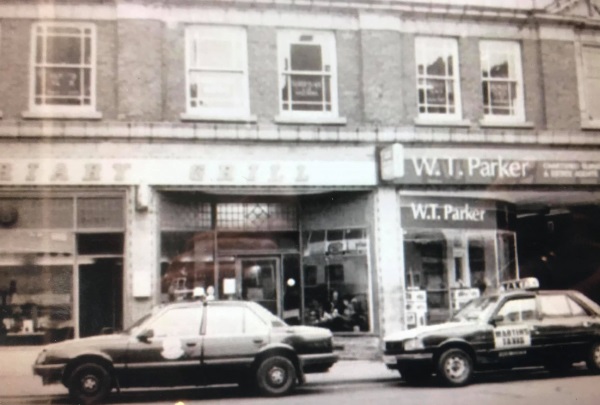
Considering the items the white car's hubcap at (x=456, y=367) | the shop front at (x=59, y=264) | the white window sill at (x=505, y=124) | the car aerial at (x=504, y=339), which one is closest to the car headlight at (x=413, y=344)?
Result: the car aerial at (x=504, y=339)

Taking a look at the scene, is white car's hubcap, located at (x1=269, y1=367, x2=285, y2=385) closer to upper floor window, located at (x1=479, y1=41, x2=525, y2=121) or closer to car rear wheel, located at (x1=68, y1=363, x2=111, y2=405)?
car rear wheel, located at (x1=68, y1=363, x2=111, y2=405)

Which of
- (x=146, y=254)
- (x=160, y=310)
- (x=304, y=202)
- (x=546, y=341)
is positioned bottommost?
(x=546, y=341)

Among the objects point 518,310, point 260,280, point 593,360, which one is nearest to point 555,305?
point 518,310

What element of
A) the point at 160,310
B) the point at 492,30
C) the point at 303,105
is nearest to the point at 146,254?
the point at 160,310

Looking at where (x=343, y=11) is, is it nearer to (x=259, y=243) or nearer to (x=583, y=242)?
(x=259, y=243)

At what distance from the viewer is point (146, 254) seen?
41.3 feet

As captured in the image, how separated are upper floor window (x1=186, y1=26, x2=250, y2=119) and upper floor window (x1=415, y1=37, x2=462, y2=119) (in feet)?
12.3

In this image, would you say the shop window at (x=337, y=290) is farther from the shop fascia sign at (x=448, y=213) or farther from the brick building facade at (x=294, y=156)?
the shop fascia sign at (x=448, y=213)

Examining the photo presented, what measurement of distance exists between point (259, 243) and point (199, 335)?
4781 mm

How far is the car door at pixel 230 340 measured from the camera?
365 inches

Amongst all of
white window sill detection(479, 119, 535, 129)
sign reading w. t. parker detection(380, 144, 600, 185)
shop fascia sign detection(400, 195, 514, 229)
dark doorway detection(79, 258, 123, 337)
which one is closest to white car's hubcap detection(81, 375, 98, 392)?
dark doorway detection(79, 258, 123, 337)

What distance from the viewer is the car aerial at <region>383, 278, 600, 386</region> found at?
9.87 metres

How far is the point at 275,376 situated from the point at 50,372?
2.99 metres

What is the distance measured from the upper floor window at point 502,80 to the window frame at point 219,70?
517cm
